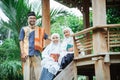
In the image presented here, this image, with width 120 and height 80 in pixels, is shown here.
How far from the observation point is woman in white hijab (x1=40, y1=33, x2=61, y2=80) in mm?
9016

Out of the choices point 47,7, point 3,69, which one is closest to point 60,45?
point 47,7

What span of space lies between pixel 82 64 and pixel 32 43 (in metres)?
1.63

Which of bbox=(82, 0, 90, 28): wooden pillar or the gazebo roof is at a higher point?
the gazebo roof

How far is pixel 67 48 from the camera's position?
9.40 meters

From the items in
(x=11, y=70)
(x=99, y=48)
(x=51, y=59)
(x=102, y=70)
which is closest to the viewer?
(x=102, y=70)

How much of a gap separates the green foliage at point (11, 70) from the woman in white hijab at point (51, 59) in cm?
344

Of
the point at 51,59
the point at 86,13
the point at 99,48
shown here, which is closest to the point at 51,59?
the point at 51,59

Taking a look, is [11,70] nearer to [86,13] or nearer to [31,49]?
[86,13]

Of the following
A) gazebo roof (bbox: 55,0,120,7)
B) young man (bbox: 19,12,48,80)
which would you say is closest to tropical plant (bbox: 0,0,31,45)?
gazebo roof (bbox: 55,0,120,7)

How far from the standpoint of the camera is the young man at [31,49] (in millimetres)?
8406

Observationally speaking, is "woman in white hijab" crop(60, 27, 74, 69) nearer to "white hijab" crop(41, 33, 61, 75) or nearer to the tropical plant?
"white hijab" crop(41, 33, 61, 75)

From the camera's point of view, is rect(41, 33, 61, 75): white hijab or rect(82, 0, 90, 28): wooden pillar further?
rect(82, 0, 90, 28): wooden pillar

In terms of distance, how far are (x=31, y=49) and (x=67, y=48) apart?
1.28m

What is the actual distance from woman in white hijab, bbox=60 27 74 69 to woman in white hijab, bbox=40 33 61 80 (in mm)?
149
